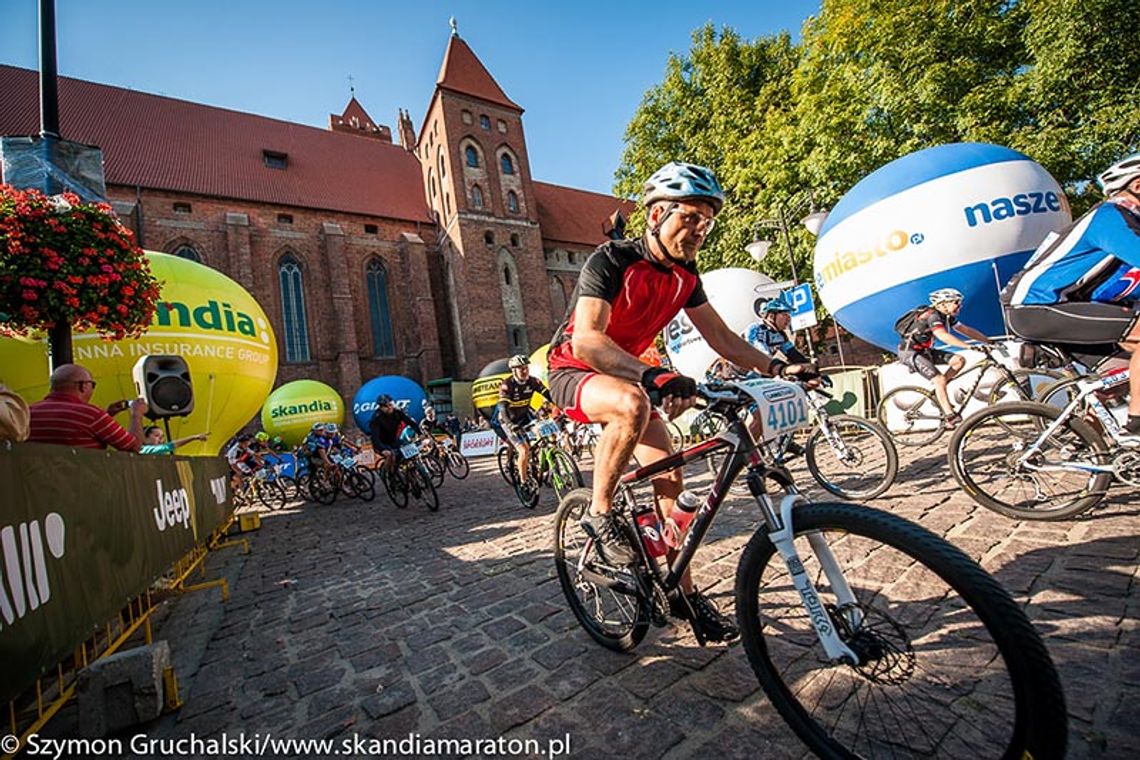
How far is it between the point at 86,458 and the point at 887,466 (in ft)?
18.4

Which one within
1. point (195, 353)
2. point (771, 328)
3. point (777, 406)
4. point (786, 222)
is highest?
point (786, 222)

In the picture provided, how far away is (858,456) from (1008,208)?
4.89 metres

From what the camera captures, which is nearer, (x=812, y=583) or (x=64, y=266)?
(x=812, y=583)

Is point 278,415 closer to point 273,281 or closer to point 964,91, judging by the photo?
point 273,281

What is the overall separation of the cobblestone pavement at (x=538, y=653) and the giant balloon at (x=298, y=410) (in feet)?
56.8

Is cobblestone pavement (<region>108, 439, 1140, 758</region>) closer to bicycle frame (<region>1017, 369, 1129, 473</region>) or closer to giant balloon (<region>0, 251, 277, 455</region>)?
bicycle frame (<region>1017, 369, 1129, 473</region>)

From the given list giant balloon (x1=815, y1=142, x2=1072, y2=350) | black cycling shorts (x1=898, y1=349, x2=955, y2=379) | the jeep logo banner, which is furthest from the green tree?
the jeep logo banner

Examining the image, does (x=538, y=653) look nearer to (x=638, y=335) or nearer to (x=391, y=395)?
(x=638, y=335)

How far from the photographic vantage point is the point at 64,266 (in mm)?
4488

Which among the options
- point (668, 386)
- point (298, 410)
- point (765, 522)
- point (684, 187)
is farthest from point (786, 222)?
point (298, 410)

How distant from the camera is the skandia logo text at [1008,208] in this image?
639cm

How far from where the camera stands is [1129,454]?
279cm

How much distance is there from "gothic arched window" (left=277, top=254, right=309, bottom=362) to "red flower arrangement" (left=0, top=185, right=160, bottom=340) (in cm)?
2317

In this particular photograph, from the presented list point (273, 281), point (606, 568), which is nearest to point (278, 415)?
point (273, 281)
